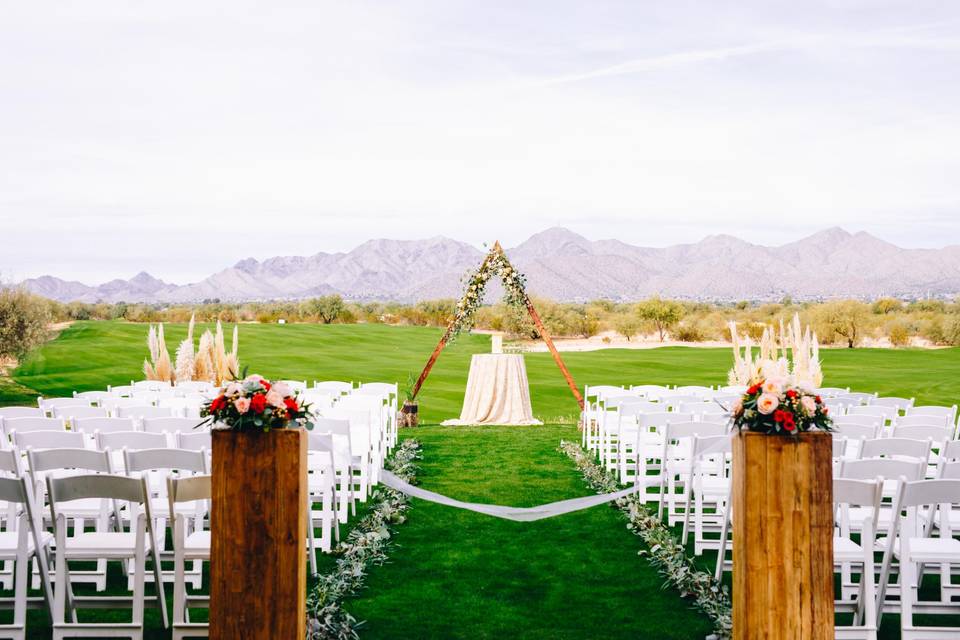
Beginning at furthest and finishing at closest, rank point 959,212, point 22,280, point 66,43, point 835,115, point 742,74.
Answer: point 959,212 → point 835,115 → point 742,74 → point 66,43 → point 22,280

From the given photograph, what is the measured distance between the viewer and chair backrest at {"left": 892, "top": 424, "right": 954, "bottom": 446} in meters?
7.50

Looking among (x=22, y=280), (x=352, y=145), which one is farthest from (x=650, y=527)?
(x=352, y=145)

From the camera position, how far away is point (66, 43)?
89.8 feet

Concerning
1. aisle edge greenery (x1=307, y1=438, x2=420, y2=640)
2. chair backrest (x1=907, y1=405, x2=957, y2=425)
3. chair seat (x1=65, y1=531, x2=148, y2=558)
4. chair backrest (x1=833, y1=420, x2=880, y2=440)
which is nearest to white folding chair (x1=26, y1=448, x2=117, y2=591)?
chair seat (x1=65, y1=531, x2=148, y2=558)

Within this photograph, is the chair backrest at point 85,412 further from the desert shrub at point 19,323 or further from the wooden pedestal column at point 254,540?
the desert shrub at point 19,323

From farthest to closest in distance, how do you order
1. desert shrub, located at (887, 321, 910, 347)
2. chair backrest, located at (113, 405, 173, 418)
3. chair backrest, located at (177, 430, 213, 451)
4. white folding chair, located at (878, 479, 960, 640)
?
desert shrub, located at (887, 321, 910, 347), chair backrest, located at (113, 405, 173, 418), chair backrest, located at (177, 430, 213, 451), white folding chair, located at (878, 479, 960, 640)

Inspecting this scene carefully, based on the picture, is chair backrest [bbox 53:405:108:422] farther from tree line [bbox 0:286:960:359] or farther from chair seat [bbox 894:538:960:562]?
tree line [bbox 0:286:960:359]

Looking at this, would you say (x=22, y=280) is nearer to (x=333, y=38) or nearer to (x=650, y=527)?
(x=333, y=38)

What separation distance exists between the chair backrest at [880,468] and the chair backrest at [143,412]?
20.0 feet

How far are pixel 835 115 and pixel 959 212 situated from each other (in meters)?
39.9

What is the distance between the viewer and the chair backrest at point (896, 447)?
623cm

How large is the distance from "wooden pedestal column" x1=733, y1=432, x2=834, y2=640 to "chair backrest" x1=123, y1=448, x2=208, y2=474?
3021mm

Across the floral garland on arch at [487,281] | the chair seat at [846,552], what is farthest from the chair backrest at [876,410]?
the floral garland on arch at [487,281]

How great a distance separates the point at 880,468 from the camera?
17.1ft
